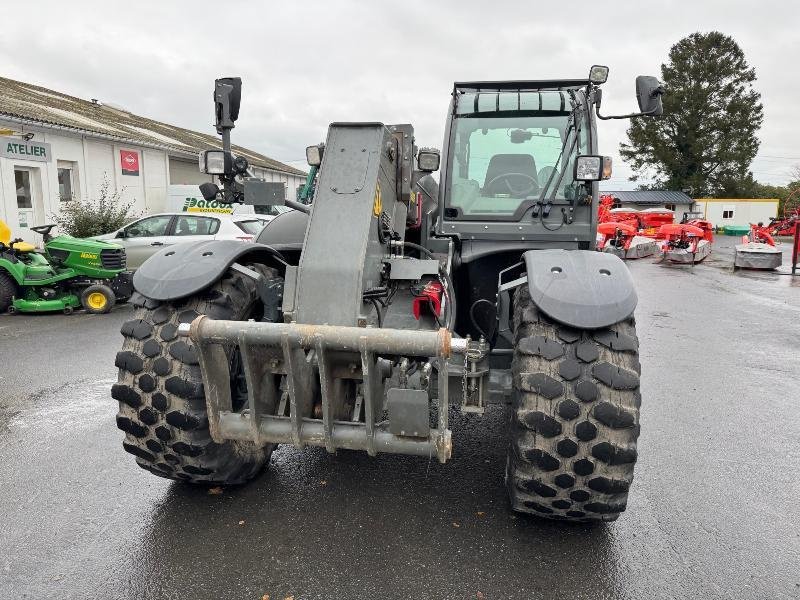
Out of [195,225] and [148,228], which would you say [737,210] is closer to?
[195,225]

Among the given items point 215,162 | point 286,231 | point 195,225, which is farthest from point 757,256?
point 215,162

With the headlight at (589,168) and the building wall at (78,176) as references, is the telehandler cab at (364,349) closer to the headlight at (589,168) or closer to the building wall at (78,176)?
the headlight at (589,168)

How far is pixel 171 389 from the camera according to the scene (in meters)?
2.81

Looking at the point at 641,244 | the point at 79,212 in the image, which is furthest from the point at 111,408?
the point at 641,244

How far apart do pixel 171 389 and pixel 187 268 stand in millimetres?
615

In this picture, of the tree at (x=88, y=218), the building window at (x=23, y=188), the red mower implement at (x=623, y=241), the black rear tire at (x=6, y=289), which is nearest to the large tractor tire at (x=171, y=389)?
the black rear tire at (x=6, y=289)

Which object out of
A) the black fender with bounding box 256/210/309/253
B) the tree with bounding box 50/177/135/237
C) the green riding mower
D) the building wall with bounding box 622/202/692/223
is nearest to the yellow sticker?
the black fender with bounding box 256/210/309/253

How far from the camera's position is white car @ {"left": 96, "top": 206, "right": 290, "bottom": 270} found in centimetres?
1067

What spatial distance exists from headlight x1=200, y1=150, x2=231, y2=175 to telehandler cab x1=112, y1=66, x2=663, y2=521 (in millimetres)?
11

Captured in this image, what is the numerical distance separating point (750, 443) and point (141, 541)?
4078 millimetres

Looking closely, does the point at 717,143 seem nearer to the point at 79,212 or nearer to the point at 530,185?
the point at 79,212

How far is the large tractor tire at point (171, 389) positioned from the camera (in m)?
2.83

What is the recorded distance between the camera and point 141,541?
2.92 metres

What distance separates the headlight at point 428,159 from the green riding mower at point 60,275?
6.96 meters
